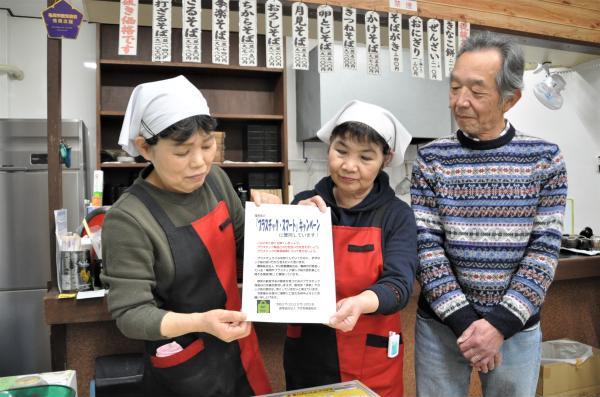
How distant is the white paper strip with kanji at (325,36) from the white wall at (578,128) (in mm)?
3517

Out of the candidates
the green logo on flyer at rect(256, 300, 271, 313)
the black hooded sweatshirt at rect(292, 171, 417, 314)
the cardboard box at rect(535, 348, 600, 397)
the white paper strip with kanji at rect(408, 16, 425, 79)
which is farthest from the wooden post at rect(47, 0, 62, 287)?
the cardboard box at rect(535, 348, 600, 397)

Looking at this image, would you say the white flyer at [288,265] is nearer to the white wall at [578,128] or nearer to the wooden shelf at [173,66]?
the wooden shelf at [173,66]

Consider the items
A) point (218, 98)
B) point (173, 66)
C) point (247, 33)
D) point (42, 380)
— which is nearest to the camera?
point (42, 380)

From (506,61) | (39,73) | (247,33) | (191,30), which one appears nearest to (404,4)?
(247,33)

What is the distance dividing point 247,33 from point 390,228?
1.27 metres

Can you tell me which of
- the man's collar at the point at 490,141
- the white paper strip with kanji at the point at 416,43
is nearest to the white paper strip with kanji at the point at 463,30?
the white paper strip with kanji at the point at 416,43

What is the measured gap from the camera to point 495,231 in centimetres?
123

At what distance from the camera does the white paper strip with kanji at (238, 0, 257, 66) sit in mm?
1996

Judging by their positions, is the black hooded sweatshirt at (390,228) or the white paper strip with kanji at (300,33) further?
the white paper strip with kanji at (300,33)

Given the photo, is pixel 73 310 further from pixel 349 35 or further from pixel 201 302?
pixel 349 35

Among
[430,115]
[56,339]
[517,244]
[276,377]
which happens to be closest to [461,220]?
[517,244]

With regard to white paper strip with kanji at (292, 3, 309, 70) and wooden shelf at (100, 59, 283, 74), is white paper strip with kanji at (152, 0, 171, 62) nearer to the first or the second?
white paper strip with kanji at (292, 3, 309, 70)

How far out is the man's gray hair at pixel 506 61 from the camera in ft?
4.04

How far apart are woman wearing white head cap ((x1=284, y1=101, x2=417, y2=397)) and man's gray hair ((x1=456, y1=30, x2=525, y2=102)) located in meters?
0.32
